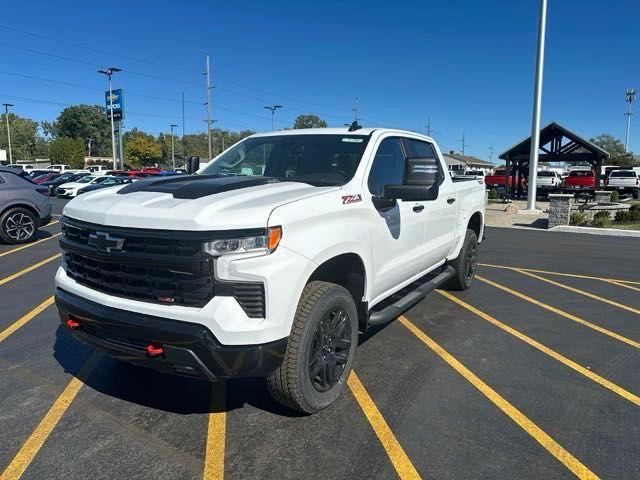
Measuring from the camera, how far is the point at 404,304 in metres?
4.30

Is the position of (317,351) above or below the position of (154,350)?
below

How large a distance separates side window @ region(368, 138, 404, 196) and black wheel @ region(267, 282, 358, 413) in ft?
3.43

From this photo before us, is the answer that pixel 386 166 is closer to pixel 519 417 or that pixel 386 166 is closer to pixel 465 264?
pixel 519 417

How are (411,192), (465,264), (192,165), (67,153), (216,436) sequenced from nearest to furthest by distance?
(216,436) < (411,192) < (192,165) < (465,264) < (67,153)

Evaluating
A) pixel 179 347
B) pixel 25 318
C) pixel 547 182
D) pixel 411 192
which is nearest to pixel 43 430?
pixel 179 347

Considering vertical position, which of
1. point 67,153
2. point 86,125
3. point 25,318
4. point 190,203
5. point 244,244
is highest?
point 86,125

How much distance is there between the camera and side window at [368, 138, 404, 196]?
13.0ft

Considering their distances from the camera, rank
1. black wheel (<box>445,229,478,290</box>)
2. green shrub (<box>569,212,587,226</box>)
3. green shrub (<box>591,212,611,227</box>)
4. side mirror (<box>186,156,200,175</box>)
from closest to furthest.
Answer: side mirror (<box>186,156,200,175</box>), black wheel (<box>445,229,478,290</box>), green shrub (<box>591,212,611,227</box>), green shrub (<box>569,212,587,226</box>)

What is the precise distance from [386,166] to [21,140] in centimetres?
13015

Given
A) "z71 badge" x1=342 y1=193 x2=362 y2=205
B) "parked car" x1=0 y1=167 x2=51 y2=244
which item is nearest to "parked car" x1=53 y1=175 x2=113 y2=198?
"parked car" x1=0 y1=167 x2=51 y2=244

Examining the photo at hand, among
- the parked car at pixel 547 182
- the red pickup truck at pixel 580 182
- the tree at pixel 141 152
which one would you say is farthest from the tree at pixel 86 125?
the red pickup truck at pixel 580 182

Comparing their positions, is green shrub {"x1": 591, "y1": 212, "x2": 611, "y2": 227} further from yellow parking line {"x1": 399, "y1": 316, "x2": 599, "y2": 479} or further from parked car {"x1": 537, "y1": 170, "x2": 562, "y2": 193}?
parked car {"x1": 537, "y1": 170, "x2": 562, "y2": 193}

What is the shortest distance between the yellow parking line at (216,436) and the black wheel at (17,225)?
348 inches

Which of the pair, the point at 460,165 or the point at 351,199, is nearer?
the point at 351,199
